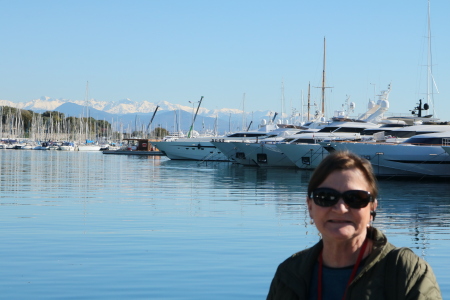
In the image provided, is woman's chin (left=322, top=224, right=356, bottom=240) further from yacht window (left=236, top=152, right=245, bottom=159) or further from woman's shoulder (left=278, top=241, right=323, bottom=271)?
yacht window (left=236, top=152, right=245, bottom=159)

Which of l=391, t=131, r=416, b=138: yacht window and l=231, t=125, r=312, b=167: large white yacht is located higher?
l=391, t=131, r=416, b=138: yacht window

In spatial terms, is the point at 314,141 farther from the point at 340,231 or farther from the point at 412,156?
the point at 340,231

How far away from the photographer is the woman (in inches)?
136

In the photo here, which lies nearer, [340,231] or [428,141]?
[340,231]

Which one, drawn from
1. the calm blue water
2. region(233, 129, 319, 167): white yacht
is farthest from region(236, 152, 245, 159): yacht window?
the calm blue water

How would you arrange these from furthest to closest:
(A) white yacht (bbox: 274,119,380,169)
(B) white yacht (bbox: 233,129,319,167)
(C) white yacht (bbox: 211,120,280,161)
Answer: (C) white yacht (bbox: 211,120,280,161) < (B) white yacht (bbox: 233,129,319,167) < (A) white yacht (bbox: 274,119,380,169)

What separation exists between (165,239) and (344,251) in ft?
42.9

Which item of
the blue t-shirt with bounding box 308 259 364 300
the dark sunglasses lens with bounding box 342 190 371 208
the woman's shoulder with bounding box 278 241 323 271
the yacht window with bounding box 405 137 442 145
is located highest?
the yacht window with bounding box 405 137 442 145

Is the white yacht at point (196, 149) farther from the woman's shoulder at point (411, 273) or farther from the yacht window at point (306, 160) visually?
the woman's shoulder at point (411, 273)

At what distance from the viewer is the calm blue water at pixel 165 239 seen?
11289 millimetres

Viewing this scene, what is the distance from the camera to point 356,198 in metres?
3.50

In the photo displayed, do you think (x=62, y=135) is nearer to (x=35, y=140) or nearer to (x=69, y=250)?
(x=35, y=140)

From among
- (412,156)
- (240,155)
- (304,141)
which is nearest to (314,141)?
(304,141)

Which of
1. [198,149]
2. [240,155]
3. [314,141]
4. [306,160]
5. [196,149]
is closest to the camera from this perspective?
[306,160]
